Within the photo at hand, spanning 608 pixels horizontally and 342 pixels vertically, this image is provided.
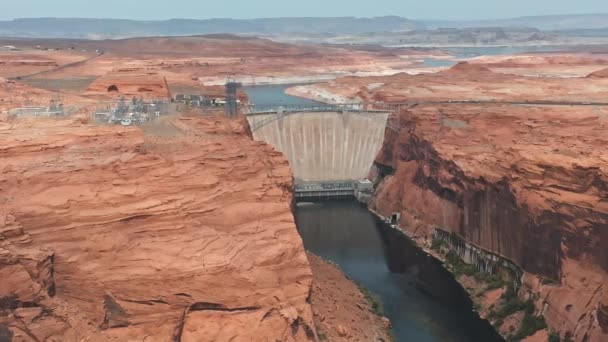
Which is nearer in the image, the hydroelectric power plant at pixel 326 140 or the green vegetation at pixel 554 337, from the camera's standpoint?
the green vegetation at pixel 554 337

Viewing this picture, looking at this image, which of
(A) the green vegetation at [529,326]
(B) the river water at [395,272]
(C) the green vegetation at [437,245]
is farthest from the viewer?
(C) the green vegetation at [437,245]

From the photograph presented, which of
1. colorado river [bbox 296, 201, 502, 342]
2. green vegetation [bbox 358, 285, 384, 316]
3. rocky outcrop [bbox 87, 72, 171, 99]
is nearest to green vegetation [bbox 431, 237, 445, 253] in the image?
colorado river [bbox 296, 201, 502, 342]

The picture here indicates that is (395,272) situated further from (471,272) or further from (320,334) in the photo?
(320,334)

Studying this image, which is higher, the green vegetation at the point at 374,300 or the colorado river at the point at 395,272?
the green vegetation at the point at 374,300

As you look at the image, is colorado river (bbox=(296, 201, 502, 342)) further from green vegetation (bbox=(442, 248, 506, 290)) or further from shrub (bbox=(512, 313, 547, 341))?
shrub (bbox=(512, 313, 547, 341))

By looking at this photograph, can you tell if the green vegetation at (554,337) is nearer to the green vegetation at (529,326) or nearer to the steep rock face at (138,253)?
the green vegetation at (529,326)

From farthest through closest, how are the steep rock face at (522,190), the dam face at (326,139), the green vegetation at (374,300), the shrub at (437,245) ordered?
the dam face at (326,139) → the shrub at (437,245) → the green vegetation at (374,300) → the steep rock face at (522,190)

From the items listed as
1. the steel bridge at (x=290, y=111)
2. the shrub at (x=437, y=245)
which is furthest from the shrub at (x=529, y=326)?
the steel bridge at (x=290, y=111)
